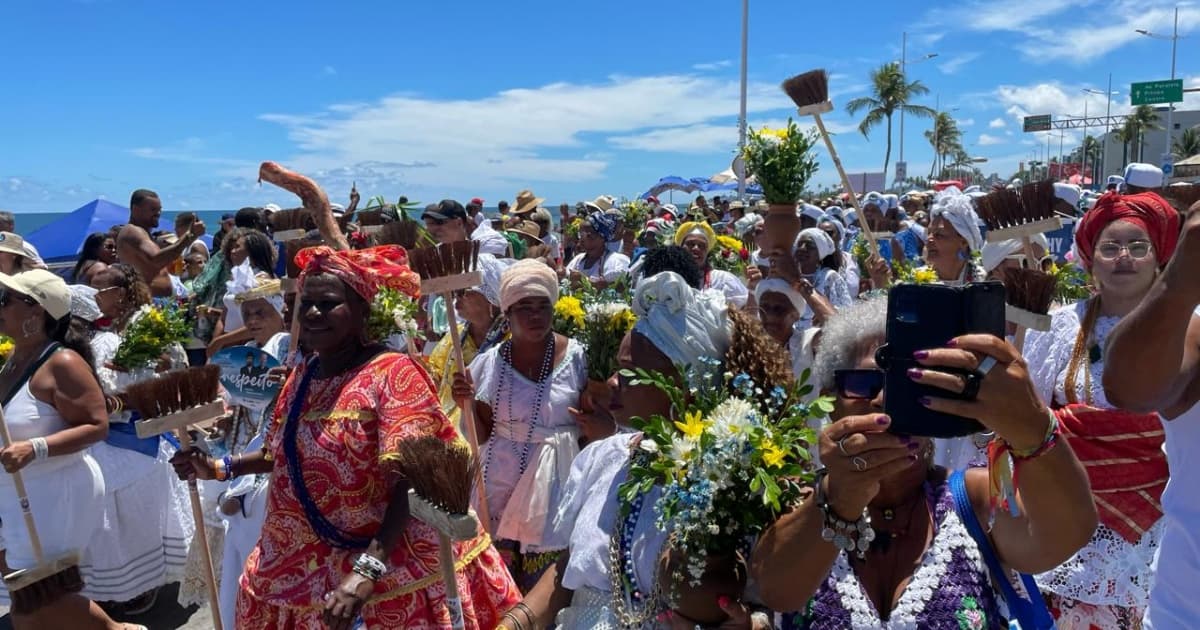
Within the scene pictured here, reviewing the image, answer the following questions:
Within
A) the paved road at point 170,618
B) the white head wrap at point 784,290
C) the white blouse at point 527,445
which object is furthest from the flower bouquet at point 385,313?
the paved road at point 170,618

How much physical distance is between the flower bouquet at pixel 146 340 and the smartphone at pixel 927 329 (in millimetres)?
5371

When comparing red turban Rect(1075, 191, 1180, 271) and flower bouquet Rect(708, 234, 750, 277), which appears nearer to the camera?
red turban Rect(1075, 191, 1180, 271)

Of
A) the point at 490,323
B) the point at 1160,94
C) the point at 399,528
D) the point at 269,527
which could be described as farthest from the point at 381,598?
the point at 1160,94

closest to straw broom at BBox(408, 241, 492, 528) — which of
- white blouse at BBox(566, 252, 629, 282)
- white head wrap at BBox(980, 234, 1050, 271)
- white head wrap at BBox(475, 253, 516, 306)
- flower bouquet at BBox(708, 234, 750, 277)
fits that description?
white head wrap at BBox(475, 253, 516, 306)

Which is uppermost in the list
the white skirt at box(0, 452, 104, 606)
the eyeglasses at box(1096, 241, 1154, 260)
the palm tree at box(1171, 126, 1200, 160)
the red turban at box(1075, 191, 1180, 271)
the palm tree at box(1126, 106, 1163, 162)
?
the palm tree at box(1126, 106, 1163, 162)

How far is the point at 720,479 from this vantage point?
1.98 metres

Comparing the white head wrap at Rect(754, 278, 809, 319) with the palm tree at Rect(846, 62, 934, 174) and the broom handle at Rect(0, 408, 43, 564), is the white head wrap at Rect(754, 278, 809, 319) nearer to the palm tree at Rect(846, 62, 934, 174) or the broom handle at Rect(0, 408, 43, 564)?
the broom handle at Rect(0, 408, 43, 564)

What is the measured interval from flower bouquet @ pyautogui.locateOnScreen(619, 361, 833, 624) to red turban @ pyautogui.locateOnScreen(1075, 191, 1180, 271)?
2.14m

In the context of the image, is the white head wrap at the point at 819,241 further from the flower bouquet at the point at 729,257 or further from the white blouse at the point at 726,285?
the flower bouquet at the point at 729,257

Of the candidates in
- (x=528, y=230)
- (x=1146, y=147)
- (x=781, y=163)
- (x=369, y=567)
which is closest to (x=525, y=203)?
(x=528, y=230)

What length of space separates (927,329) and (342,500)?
2.28 metres

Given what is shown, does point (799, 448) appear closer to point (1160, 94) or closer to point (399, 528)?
point (399, 528)

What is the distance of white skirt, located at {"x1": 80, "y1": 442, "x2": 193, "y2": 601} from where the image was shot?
17.7 feet

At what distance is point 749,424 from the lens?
2.04 meters
